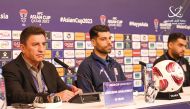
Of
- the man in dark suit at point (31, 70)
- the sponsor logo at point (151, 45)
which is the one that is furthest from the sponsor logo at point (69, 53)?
the man in dark suit at point (31, 70)

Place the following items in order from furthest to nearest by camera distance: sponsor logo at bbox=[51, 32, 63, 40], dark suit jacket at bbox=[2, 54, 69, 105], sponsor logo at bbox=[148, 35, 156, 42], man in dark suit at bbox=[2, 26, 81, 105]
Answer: sponsor logo at bbox=[148, 35, 156, 42] → sponsor logo at bbox=[51, 32, 63, 40] → man in dark suit at bbox=[2, 26, 81, 105] → dark suit jacket at bbox=[2, 54, 69, 105]

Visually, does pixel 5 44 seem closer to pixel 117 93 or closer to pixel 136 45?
pixel 136 45

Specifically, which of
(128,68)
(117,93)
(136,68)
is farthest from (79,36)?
(117,93)

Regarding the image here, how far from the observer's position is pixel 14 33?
3.83m

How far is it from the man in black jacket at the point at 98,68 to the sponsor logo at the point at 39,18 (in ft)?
2.54

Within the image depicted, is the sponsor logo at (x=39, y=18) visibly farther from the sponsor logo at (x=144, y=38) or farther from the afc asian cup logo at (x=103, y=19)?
the sponsor logo at (x=144, y=38)

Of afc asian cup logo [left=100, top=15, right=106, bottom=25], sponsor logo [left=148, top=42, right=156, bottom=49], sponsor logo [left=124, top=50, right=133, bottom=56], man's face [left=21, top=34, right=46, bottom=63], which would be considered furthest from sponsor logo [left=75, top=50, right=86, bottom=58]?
man's face [left=21, top=34, right=46, bottom=63]

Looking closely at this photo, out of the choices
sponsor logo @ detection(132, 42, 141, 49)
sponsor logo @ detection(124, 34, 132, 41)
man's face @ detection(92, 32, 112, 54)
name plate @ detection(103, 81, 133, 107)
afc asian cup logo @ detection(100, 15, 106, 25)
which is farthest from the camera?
sponsor logo @ detection(132, 42, 141, 49)

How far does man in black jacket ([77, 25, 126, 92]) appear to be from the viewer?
10.2 ft

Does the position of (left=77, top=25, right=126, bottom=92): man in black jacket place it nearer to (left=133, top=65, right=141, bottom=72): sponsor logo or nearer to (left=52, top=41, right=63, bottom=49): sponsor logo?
(left=52, top=41, right=63, bottom=49): sponsor logo

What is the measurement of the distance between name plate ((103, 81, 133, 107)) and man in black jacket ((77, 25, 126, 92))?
110 cm

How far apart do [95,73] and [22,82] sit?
85 centimetres

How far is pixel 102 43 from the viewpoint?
3.45 meters

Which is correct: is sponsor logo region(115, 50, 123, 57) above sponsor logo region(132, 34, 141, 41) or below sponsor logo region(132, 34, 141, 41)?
below
